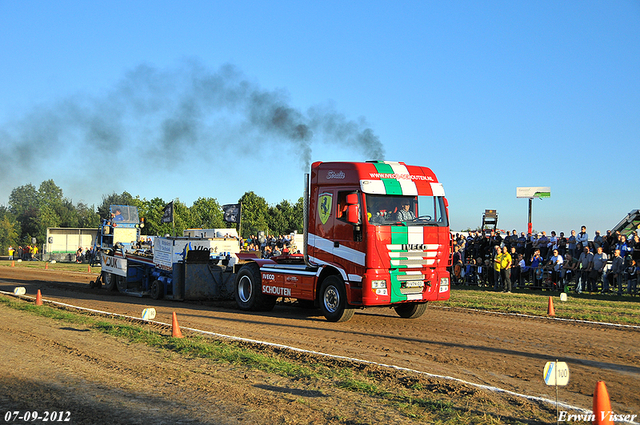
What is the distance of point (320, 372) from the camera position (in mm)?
7055

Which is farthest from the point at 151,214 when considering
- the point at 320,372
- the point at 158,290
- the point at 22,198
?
the point at 22,198

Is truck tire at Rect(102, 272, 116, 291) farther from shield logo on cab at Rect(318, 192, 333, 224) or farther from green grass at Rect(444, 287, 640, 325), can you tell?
green grass at Rect(444, 287, 640, 325)

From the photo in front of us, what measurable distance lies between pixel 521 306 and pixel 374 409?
1064 centimetres

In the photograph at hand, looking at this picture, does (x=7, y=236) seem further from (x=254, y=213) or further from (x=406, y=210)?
(x=406, y=210)

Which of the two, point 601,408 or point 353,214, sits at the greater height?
point 353,214

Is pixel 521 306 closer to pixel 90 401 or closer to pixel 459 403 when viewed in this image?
pixel 459 403

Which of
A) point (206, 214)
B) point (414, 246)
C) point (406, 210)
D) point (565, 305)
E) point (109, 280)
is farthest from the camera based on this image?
point (206, 214)

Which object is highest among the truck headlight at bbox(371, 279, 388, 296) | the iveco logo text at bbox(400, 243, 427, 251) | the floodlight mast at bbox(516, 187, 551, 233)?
the floodlight mast at bbox(516, 187, 551, 233)

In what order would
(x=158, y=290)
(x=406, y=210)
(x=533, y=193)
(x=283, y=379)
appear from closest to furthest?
(x=283, y=379), (x=406, y=210), (x=158, y=290), (x=533, y=193)

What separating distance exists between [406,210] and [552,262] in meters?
11.6

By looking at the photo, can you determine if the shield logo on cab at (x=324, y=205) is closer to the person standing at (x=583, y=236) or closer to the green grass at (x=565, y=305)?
the green grass at (x=565, y=305)

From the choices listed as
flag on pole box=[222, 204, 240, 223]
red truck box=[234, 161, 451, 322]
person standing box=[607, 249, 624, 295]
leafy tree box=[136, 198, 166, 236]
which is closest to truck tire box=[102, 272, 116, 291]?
red truck box=[234, 161, 451, 322]

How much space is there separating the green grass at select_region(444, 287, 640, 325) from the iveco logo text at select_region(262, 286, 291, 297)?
512 cm

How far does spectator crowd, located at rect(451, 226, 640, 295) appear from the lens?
1864 cm
